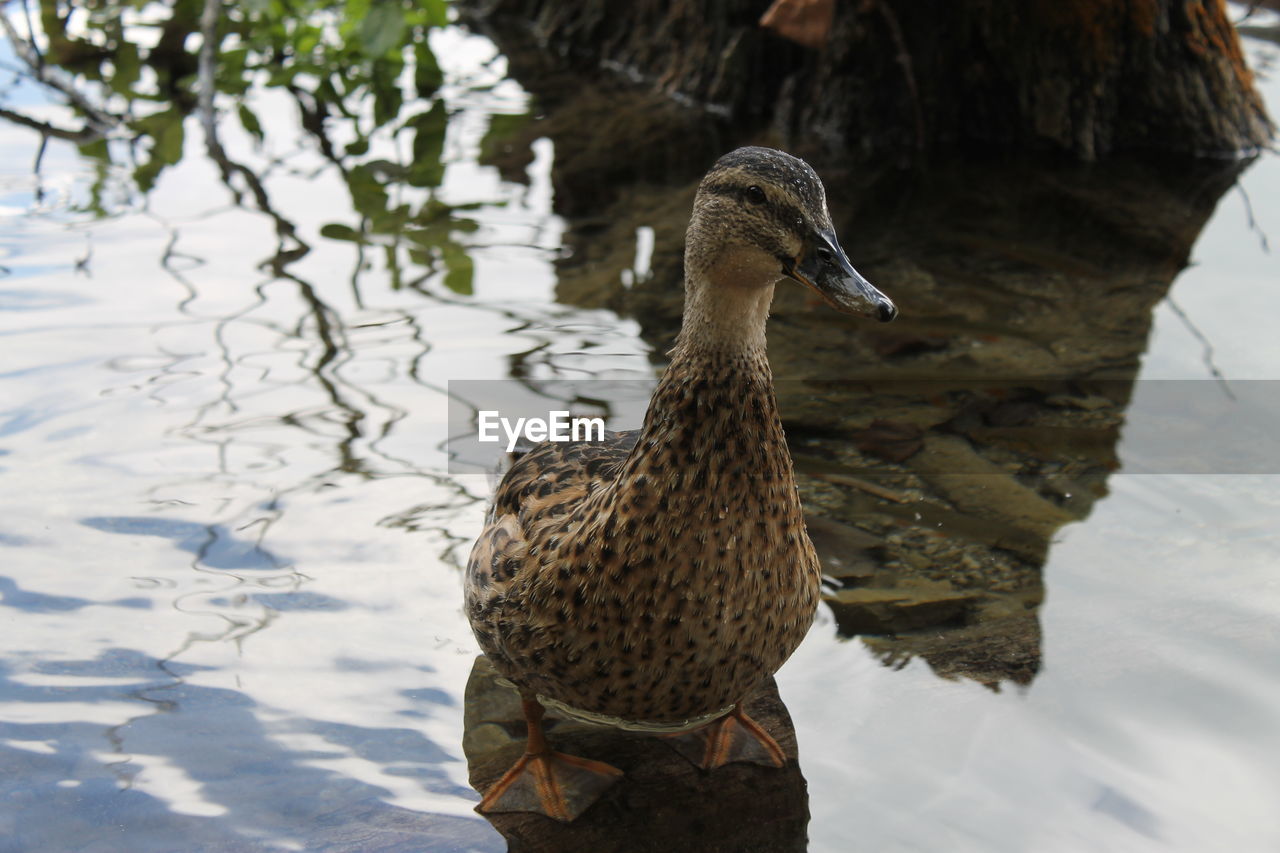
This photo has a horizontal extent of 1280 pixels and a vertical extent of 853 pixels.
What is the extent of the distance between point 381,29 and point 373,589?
4348 mm

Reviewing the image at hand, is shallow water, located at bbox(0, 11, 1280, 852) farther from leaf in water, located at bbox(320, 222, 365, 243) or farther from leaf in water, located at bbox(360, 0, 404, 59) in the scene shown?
leaf in water, located at bbox(360, 0, 404, 59)

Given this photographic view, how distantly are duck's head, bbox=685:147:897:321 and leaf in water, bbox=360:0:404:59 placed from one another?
192 inches

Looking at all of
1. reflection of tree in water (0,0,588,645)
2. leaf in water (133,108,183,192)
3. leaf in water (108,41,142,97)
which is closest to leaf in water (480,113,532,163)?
reflection of tree in water (0,0,588,645)

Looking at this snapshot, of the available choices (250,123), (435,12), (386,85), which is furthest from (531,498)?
(386,85)

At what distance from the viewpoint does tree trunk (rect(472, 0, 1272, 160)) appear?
6988 millimetres

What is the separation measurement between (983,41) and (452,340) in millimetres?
3801

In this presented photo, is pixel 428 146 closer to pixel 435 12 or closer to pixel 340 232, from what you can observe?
pixel 435 12

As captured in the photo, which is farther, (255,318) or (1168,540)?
(255,318)

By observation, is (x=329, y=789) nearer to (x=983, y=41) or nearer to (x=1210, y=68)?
(x=983, y=41)

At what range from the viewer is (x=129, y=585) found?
3635mm

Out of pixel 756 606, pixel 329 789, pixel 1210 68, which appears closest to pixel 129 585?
pixel 329 789

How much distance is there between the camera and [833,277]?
8.32 feet

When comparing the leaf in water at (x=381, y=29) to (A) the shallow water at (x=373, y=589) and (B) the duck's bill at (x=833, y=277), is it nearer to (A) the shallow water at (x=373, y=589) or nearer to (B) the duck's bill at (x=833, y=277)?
(A) the shallow water at (x=373, y=589)

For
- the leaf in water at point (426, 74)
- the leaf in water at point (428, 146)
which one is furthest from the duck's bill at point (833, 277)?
the leaf in water at point (426, 74)
